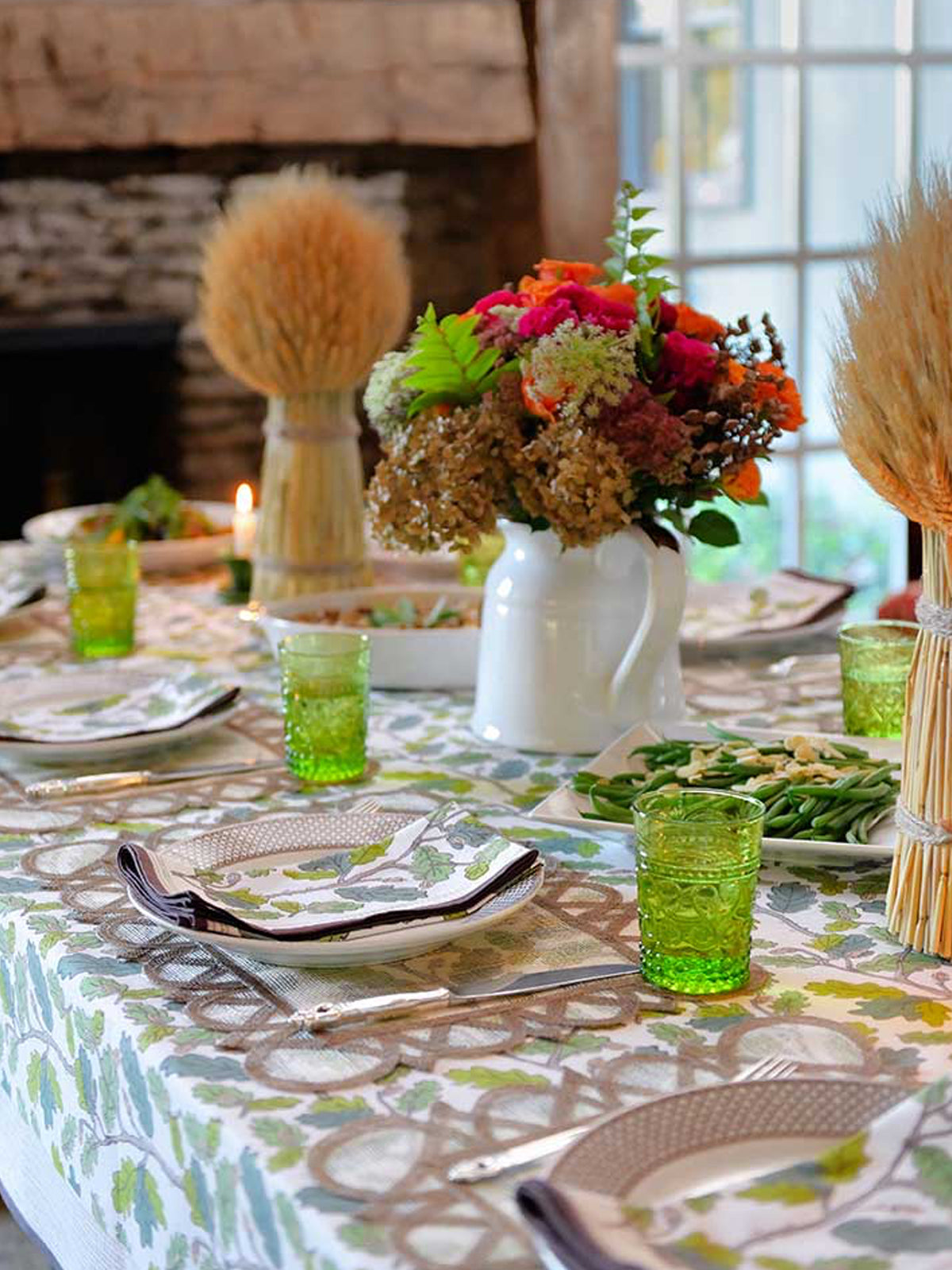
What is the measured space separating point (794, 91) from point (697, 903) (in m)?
3.47

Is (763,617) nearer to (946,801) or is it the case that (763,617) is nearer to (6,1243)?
(946,801)

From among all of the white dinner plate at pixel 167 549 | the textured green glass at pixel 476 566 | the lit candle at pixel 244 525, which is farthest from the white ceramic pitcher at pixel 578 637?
the white dinner plate at pixel 167 549

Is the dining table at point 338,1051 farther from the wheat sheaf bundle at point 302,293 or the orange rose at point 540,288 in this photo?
the wheat sheaf bundle at point 302,293

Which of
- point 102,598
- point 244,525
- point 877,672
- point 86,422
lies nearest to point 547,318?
point 877,672

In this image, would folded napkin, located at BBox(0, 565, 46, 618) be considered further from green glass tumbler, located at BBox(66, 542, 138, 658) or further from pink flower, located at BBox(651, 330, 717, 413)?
pink flower, located at BBox(651, 330, 717, 413)

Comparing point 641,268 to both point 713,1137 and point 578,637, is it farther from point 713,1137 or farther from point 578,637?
point 713,1137

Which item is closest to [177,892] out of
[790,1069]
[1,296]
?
[790,1069]

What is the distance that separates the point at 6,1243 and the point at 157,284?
2.40 metres

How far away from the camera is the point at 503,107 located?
3.93 meters

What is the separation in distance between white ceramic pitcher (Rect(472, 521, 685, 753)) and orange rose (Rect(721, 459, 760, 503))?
8cm

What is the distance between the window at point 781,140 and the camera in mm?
4070

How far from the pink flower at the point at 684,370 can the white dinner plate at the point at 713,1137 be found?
2.42 ft

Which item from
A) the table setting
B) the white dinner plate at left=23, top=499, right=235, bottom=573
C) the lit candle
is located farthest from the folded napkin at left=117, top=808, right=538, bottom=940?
the white dinner plate at left=23, top=499, right=235, bottom=573

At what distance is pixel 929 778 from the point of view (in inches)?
42.2
